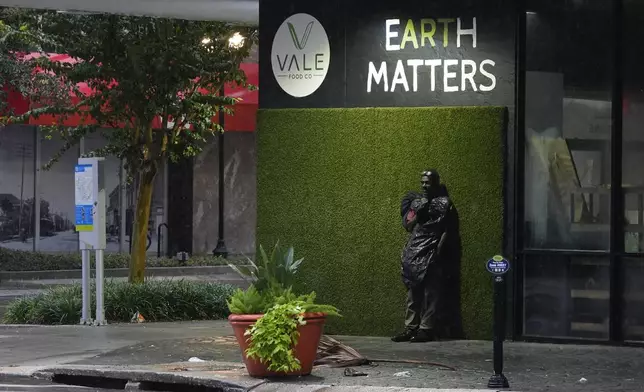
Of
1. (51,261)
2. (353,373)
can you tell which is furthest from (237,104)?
→ (353,373)

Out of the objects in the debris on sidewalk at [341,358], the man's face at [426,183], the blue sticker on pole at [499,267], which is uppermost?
the man's face at [426,183]

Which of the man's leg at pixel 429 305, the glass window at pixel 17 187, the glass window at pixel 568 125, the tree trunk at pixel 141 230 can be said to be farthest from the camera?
the glass window at pixel 17 187

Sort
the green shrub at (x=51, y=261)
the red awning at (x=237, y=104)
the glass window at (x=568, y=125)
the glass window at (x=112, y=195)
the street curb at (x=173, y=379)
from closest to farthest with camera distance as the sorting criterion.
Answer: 1. the street curb at (x=173, y=379)
2. the glass window at (x=568, y=125)
3. the red awning at (x=237, y=104)
4. the green shrub at (x=51, y=261)
5. the glass window at (x=112, y=195)

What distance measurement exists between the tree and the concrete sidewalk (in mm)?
4689

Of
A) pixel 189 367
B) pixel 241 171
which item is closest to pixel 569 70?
pixel 189 367

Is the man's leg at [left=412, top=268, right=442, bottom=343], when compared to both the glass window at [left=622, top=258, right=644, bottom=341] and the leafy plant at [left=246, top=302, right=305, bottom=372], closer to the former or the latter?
the glass window at [left=622, top=258, right=644, bottom=341]

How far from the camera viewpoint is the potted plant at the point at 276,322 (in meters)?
10.9

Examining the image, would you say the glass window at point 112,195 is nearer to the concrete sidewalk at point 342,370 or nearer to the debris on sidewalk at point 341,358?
the concrete sidewalk at point 342,370

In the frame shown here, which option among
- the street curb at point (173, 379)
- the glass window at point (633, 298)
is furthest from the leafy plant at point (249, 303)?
the glass window at point (633, 298)

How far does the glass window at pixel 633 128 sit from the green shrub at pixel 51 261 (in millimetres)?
16519

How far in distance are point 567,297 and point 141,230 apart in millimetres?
8290

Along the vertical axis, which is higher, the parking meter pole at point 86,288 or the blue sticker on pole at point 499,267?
the blue sticker on pole at point 499,267

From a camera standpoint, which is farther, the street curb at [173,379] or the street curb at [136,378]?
the street curb at [136,378]

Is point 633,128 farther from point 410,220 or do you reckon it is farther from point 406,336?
point 406,336
